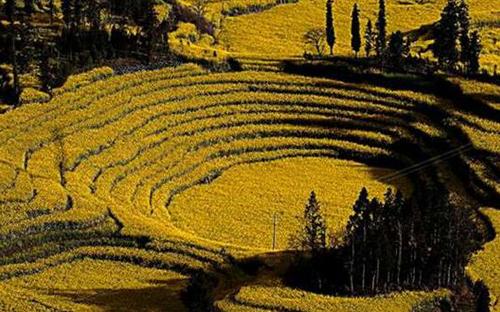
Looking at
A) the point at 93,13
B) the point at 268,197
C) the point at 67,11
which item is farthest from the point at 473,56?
the point at 67,11

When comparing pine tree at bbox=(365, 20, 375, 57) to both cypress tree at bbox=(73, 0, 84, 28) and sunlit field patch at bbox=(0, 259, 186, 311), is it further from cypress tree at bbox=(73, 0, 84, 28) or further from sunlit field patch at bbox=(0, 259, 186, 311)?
sunlit field patch at bbox=(0, 259, 186, 311)

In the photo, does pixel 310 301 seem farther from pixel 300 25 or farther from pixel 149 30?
pixel 300 25

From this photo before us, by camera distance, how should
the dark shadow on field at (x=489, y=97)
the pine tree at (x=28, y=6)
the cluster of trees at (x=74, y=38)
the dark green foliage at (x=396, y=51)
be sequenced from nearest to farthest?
A: 1. the dark shadow on field at (x=489, y=97)
2. the cluster of trees at (x=74, y=38)
3. the dark green foliage at (x=396, y=51)
4. the pine tree at (x=28, y=6)

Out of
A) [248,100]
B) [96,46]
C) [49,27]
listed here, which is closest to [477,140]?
[248,100]

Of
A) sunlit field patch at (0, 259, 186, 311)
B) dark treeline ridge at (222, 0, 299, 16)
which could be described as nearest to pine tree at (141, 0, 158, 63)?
dark treeline ridge at (222, 0, 299, 16)

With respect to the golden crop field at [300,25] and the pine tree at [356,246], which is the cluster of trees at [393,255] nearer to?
the pine tree at [356,246]

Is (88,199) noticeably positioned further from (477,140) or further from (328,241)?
(477,140)

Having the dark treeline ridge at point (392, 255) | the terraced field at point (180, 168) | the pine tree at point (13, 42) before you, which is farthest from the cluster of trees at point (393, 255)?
the pine tree at point (13, 42)
